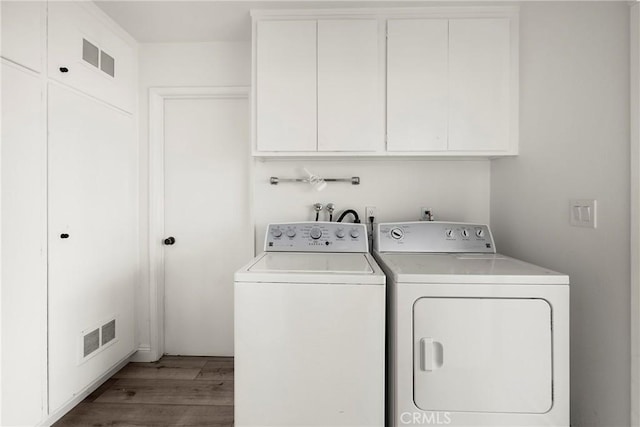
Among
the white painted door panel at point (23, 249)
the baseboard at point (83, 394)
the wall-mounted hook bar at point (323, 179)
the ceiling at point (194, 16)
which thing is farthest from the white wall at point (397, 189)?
the baseboard at point (83, 394)

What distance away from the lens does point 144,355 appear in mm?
2428

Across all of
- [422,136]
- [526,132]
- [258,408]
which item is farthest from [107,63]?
[526,132]

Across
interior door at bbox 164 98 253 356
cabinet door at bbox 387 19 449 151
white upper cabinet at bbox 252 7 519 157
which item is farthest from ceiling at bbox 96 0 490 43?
interior door at bbox 164 98 253 356

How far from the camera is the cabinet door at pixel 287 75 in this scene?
192cm

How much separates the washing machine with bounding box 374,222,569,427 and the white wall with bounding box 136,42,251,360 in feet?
6.29

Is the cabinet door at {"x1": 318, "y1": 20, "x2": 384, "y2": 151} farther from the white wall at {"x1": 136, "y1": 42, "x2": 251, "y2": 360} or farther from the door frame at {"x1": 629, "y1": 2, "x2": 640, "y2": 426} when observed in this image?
the door frame at {"x1": 629, "y1": 2, "x2": 640, "y2": 426}

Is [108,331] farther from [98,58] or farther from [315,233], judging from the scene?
[98,58]

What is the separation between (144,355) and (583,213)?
2842 millimetres

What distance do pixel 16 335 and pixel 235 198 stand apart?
4.54 feet

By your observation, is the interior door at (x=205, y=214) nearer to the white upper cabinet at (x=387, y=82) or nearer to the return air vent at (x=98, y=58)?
the return air vent at (x=98, y=58)

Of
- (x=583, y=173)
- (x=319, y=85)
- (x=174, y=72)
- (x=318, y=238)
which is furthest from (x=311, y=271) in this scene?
(x=174, y=72)

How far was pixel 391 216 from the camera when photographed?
228 centimetres

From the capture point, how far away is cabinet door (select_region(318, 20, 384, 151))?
6.28 feet
